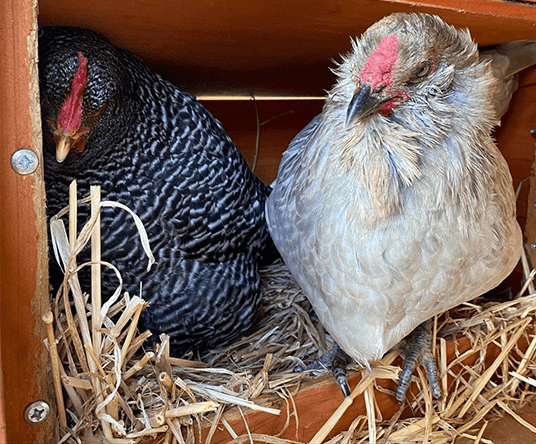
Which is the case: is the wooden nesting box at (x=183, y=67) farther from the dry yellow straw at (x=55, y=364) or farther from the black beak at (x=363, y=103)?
the black beak at (x=363, y=103)

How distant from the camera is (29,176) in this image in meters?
0.67

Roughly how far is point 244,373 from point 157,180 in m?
0.46

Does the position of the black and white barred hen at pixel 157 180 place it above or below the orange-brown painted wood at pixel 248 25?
below

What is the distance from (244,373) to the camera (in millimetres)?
980

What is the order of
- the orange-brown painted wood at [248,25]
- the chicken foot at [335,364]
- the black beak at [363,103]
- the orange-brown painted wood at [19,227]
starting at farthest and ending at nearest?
1. the chicken foot at [335,364]
2. the orange-brown painted wood at [248,25]
3. the black beak at [363,103]
4. the orange-brown painted wood at [19,227]

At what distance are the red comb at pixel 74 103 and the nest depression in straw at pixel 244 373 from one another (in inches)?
7.5

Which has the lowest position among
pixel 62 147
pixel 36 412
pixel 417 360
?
pixel 417 360

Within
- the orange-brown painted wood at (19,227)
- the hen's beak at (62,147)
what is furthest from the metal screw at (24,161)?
the hen's beak at (62,147)

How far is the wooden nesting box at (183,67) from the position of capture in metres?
0.66

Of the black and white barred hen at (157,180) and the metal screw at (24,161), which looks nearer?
the metal screw at (24,161)

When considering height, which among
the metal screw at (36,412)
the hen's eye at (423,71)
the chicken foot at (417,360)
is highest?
the hen's eye at (423,71)

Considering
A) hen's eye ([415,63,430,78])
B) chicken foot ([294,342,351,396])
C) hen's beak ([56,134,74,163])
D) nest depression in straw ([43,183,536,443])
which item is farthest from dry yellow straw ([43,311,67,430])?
hen's eye ([415,63,430,78])

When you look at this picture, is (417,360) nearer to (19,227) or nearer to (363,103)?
(363,103)

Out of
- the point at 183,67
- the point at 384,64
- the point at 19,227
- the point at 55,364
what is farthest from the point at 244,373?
the point at 183,67
